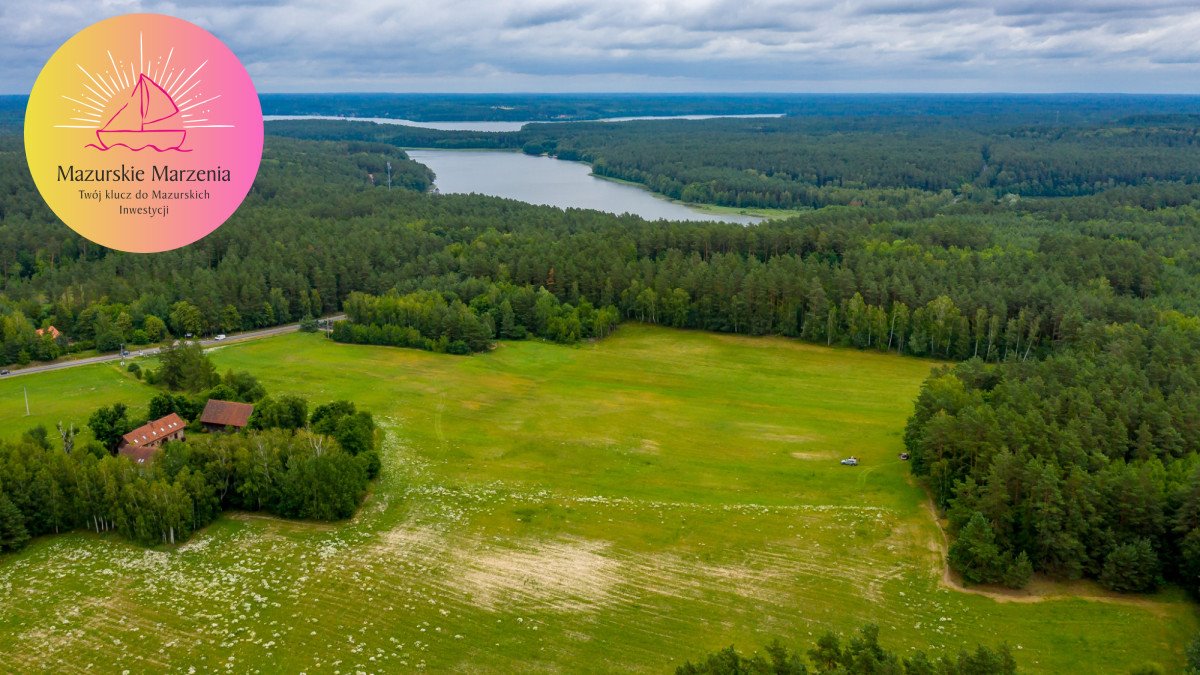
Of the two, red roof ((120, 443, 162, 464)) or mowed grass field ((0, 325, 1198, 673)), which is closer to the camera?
mowed grass field ((0, 325, 1198, 673))

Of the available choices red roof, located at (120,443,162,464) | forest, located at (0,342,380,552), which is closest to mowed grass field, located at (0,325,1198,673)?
forest, located at (0,342,380,552)

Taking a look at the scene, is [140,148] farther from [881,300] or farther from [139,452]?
[881,300]

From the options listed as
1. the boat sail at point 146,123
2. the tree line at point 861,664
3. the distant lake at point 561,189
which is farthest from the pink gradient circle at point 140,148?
the distant lake at point 561,189

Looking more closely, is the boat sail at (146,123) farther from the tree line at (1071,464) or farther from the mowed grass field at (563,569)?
the tree line at (1071,464)

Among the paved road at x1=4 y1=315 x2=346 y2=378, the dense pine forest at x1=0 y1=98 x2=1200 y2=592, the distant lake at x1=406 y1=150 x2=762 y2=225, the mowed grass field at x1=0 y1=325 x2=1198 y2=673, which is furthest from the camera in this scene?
the distant lake at x1=406 y1=150 x2=762 y2=225

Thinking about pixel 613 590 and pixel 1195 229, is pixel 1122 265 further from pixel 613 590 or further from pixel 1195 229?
pixel 613 590

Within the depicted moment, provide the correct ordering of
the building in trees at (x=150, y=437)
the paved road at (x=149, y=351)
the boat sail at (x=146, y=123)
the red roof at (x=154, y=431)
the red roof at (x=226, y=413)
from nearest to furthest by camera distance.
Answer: the boat sail at (x=146, y=123)
the building in trees at (x=150, y=437)
the red roof at (x=154, y=431)
the red roof at (x=226, y=413)
the paved road at (x=149, y=351)

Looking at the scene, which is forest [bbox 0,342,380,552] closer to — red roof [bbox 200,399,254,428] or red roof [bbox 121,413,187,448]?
red roof [bbox 121,413,187,448]
